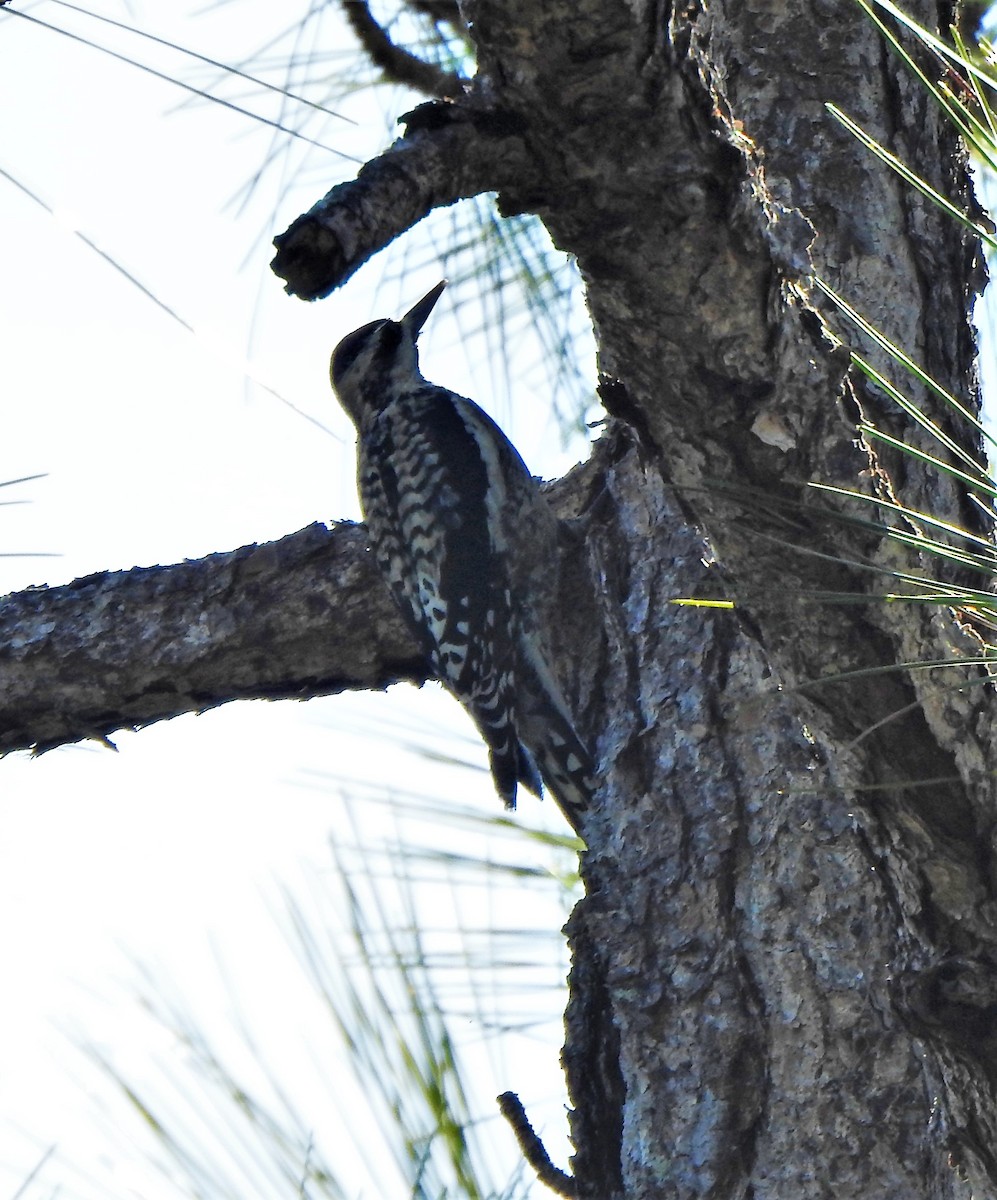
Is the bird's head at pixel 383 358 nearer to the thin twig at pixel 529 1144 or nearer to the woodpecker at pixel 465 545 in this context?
the woodpecker at pixel 465 545

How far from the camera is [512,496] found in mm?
3799

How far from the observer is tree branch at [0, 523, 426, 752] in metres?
2.64

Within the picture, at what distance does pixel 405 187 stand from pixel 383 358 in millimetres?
3127

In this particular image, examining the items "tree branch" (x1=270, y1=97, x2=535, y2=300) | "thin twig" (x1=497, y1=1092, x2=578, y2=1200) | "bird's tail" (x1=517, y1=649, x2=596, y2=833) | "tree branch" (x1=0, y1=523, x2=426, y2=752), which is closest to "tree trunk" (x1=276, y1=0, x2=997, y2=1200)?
"tree branch" (x1=270, y1=97, x2=535, y2=300)

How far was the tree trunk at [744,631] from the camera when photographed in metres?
1.39

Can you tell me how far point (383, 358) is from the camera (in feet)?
14.2

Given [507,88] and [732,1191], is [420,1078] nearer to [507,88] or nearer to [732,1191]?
[732,1191]

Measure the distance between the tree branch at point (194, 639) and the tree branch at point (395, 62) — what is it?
0.91 metres

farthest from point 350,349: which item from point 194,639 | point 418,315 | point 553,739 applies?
point 194,639

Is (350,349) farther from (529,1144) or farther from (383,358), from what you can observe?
(529,1144)

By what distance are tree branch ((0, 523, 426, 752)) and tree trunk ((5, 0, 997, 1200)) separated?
0.02 metres

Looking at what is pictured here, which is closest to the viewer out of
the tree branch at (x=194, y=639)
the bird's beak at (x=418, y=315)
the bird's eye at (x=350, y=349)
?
the tree branch at (x=194, y=639)

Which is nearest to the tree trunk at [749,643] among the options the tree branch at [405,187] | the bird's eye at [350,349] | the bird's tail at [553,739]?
the tree branch at [405,187]

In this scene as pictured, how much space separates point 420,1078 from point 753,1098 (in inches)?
20.7
